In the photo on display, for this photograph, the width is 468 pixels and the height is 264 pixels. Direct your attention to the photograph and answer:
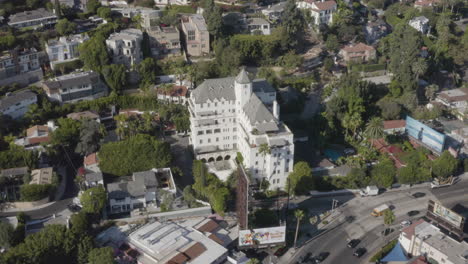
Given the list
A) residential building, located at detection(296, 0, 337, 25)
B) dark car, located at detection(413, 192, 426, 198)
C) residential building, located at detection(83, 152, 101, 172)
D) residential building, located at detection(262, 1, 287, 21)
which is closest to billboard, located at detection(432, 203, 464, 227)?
dark car, located at detection(413, 192, 426, 198)

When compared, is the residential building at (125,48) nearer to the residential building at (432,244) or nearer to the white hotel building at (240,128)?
the white hotel building at (240,128)

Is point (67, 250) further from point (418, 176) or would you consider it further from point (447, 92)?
point (447, 92)

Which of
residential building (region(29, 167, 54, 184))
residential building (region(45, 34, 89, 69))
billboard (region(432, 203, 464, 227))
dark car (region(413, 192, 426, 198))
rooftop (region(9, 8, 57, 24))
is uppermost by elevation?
rooftop (region(9, 8, 57, 24))

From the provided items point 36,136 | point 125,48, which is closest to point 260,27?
point 125,48

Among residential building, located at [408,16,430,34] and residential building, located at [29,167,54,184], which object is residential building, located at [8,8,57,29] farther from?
residential building, located at [408,16,430,34]

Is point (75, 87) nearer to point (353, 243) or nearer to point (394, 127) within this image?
point (353, 243)

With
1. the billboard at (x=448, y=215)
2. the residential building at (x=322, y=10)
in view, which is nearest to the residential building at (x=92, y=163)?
the billboard at (x=448, y=215)
